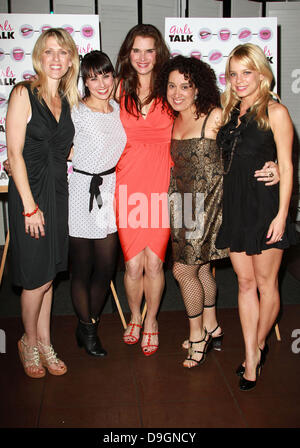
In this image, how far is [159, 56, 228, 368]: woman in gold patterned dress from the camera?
2184 millimetres

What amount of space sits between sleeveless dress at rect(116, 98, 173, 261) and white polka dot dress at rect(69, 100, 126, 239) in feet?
0.16

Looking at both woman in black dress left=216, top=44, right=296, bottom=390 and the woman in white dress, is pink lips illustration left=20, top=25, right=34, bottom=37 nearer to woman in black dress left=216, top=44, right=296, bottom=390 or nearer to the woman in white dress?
the woman in white dress

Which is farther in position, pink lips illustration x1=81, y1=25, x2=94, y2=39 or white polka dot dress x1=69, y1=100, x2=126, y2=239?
pink lips illustration x1=81, y1=25, x2=94, y2=39

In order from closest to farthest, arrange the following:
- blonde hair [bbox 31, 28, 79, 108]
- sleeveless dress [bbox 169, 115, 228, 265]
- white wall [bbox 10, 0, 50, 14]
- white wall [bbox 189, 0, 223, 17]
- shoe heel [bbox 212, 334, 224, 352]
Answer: blonde hair [bbox 31, 28, 79, 108]
sleeveless dress [bbox 169, 115, 228, 265]
shoe heel [bbox 212, 334, 224, 352]
white wall [bbox 10, 0, 50, 14]
white wall [bbox 189, 0, 223, 17]

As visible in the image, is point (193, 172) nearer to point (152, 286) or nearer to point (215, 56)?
point (152, 286)

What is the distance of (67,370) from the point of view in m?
2.40

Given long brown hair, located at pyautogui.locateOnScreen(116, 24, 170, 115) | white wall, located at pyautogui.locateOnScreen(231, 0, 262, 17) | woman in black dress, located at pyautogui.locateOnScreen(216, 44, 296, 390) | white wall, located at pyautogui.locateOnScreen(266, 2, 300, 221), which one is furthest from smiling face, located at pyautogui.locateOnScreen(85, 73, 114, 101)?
white wall, located at pyautogui.locateOnScreen(266, 2, 300, 221)

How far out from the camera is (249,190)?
2.01m

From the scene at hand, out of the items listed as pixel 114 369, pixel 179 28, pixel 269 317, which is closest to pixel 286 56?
pixel 179 28

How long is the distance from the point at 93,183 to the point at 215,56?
1484 millimetres

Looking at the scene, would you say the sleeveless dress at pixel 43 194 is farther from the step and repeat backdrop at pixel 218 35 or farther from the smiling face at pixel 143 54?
the step and repeat backdrop at pixel 218 35

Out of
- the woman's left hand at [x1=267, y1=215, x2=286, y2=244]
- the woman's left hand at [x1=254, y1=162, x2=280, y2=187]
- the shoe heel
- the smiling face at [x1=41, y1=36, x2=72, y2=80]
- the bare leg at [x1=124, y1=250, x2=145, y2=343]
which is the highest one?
the smiling face at [x1=41, y1=36, x2=72, y2=80]

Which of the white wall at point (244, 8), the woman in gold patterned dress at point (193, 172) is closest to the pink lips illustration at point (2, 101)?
the woman in gold patterned dress at point (193, 172)

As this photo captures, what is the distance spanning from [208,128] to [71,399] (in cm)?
148
